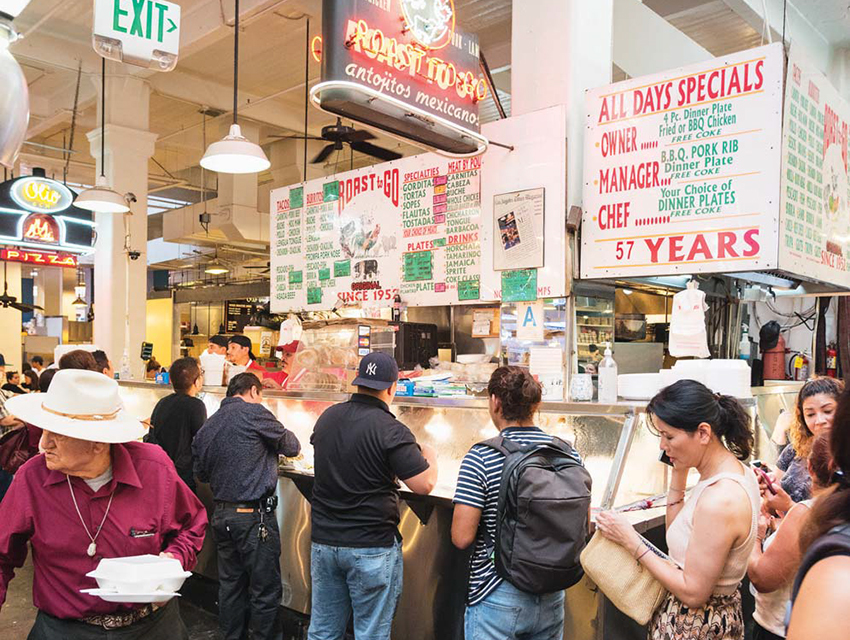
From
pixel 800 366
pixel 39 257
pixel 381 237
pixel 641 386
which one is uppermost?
pixel 39 257

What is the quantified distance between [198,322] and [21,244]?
9558 mm

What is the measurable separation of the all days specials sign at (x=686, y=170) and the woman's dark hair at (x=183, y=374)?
298 centimetres

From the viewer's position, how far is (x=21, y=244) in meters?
9.55

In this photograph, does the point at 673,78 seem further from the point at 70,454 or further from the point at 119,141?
the point at 119,141

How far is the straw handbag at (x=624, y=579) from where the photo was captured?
2.35 metres

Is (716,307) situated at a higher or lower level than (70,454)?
higher

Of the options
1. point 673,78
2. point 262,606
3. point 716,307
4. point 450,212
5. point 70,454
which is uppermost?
point 673,78

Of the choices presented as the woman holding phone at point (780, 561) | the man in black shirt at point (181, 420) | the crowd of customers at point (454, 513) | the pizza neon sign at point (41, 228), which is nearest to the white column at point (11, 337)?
the pizza neon sign at point (41, 228)

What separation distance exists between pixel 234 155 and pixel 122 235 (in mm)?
5130

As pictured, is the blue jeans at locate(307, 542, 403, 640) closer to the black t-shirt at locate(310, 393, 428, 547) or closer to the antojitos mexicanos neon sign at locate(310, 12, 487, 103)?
the black t-shirt at locate(310, 393, 428, 547)

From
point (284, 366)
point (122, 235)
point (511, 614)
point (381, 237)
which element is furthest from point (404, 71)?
point (122, 235)

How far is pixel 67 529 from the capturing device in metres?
2.31

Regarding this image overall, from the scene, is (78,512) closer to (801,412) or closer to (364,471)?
(364,471)

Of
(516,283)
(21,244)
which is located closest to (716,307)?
(516,283)
